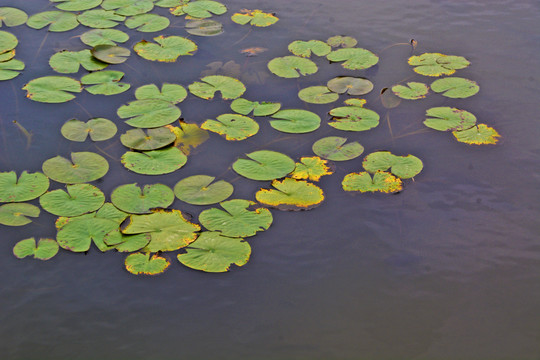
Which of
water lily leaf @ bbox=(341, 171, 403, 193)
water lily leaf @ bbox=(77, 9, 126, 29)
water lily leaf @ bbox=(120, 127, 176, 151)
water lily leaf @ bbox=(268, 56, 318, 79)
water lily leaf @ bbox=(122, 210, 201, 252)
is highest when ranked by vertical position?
water lily leaf @ bbox=(77, 9, 126, 29)

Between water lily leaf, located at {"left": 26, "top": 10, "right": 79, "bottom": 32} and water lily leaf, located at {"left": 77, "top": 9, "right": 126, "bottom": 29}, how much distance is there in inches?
4.3

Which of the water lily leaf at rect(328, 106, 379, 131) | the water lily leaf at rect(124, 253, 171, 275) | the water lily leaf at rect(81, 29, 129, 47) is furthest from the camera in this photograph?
the water lily leaf at rect(81, 29, 129, 47)

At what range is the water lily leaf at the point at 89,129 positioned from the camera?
466 centimetres

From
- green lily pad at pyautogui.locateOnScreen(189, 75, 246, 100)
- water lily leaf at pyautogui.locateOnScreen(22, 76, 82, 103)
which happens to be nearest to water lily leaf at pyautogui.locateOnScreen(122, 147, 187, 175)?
green lily pad at pyautogui.locateOnScreen(189, 75, 246, 100)

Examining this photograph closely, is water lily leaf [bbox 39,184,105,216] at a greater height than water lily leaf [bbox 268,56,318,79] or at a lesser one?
lesser

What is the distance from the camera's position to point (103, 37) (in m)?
5.97

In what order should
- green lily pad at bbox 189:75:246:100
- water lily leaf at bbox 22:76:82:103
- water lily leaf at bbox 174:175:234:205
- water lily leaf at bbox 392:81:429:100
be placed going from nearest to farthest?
water lily leaf at bbox 174:175:234:205
water lily leaf at bbox 22:76:82:103
green lily pad at bbox 189:75:246:100
water lily leaf at bbox 392:81:429:100

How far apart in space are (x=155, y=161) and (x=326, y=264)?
1.77m

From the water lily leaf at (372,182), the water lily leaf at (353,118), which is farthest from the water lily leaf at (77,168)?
the water lily leaf at (353,118)

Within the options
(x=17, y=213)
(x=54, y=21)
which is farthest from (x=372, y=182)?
(x=54, y=21)

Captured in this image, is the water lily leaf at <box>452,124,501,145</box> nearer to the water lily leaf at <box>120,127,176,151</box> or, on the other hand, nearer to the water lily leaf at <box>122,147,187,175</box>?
the water lily leaf at <box>122,147,187,175</box>

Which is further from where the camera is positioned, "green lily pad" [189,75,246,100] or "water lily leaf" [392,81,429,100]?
"water lily leaf" [392,81,429,100]

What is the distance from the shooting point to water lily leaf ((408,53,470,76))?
5688 mm

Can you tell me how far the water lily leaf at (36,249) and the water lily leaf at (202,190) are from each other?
3.32 ft
